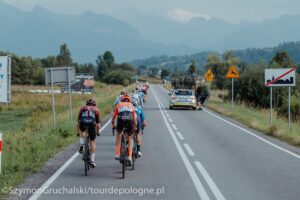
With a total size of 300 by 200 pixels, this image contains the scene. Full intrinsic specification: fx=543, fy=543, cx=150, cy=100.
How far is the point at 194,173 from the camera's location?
10875mm

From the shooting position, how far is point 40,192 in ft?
29.0

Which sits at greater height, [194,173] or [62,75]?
[62,75]

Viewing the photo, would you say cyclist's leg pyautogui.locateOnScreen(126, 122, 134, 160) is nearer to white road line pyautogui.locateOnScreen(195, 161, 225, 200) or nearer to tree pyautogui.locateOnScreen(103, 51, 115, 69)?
white road line pyautogui.locateOnScreen(195, 161, 225, 200)

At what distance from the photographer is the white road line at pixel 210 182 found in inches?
340

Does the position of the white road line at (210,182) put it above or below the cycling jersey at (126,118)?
below

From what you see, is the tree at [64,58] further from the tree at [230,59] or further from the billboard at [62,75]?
the billboard at [62,75]

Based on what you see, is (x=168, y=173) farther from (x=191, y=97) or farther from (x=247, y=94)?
(x=247, y=94)

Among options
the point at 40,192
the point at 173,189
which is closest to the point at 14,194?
the point at 40,192

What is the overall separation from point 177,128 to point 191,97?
46.5 feet

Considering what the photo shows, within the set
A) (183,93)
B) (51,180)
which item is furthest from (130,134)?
(183,93)

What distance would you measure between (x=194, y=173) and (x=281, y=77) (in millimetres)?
11757

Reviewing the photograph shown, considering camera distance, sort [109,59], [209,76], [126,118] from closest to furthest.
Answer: [126,118], [209,76], [109,59]

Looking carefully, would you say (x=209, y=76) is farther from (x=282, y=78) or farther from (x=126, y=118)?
(x=126, y=118)

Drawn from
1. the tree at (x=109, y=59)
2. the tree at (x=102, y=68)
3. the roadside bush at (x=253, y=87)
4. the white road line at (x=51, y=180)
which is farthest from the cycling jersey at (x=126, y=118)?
the tree at (x=109, y=59)
